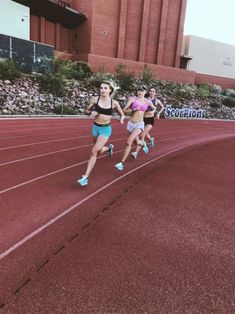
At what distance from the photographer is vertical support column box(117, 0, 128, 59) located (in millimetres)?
35562

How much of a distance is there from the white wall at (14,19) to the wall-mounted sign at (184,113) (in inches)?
572

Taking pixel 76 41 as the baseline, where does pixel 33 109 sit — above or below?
below

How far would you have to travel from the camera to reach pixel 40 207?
14.7 ft

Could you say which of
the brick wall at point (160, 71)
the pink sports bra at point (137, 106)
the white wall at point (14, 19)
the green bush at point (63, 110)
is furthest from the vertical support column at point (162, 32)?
the pink sports bra at point (137, 106)

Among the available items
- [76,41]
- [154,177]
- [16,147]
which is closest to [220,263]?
[154,177]

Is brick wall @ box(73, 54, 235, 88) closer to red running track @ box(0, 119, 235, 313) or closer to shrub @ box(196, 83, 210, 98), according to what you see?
shrub @ box(196, 83, 210, 98)

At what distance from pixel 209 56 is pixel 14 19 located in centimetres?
3327

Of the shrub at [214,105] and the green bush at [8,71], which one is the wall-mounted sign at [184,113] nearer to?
the shrub at [214,105]

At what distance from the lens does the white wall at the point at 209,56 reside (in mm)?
48000

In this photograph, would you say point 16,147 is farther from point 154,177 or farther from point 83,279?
point 83,279

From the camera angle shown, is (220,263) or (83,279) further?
(220,263)

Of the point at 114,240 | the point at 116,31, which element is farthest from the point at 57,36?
the point at 114,240

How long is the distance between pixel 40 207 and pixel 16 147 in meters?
4.83

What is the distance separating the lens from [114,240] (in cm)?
362
